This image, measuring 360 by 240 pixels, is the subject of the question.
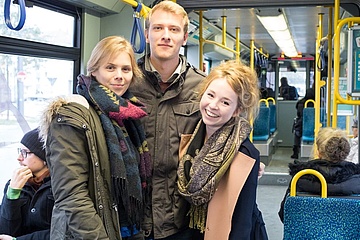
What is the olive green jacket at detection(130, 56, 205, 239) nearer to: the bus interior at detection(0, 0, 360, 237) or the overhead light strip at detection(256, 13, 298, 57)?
the bus interior at detection(0, 0, 360, 237)

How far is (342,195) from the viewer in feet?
9.21

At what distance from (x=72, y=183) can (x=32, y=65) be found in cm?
211

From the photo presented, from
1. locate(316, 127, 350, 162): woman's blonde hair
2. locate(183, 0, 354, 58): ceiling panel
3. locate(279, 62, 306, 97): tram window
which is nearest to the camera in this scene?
locate(316, 127, 350, 162): woman's blonde hair

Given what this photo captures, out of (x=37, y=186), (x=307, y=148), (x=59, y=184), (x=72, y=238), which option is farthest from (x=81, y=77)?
(x=307, y=148)

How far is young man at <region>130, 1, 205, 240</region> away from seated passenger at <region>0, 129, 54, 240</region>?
0.47 meters

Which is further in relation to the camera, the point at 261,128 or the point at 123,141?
the point at 261,128

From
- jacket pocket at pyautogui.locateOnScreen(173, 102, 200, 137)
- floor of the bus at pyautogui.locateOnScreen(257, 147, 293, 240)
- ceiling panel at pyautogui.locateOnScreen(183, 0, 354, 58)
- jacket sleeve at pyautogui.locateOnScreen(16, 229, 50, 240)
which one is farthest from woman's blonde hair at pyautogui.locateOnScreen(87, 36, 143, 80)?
floor of the bus at pyautogui.locateOnScreen(257, 147, 293, 240)

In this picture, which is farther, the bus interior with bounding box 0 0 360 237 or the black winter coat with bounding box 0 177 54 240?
the bus interior with bounding box 0 0 360 237

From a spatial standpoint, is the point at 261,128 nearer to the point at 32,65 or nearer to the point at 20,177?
the point at 32,65

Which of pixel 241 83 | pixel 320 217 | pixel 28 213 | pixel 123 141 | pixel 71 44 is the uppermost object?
pixel 71 44

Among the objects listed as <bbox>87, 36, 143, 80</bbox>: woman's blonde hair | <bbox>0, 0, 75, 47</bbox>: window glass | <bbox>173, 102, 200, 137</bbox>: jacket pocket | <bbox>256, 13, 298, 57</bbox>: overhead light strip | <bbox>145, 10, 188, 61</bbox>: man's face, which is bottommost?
<bbox>173, 102, 200, 137</bbox>: jacket pocket

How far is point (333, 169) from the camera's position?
288 cm

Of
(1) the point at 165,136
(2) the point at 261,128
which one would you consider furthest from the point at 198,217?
(2) the point at 261,128

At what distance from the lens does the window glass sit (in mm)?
3045
